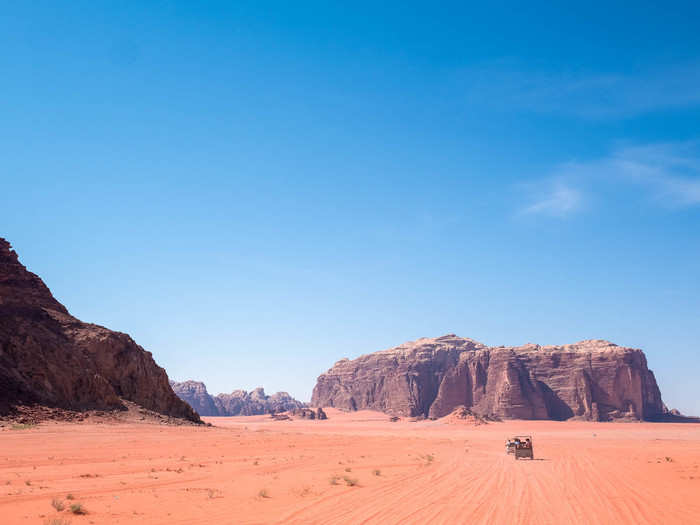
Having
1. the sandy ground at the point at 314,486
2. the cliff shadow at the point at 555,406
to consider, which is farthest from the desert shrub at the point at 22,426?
the cliff shadow at the point at 555,406

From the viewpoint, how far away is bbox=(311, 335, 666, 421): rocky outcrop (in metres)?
94.5

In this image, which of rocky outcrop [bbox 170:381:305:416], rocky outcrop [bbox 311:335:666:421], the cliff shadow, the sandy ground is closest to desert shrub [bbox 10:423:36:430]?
the sandy ground

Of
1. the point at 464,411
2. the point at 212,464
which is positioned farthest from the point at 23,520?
the point at 464,411

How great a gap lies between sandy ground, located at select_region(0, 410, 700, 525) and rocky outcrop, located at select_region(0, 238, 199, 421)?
885cm

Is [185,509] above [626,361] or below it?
below

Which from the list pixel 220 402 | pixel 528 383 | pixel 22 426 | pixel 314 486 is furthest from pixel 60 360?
pixel 220 402

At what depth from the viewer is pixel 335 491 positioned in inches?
563

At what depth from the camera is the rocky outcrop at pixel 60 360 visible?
1387 inches

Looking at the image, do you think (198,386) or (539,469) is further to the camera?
(198,386)

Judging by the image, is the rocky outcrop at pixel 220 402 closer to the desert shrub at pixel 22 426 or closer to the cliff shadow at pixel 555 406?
the cliff shadow at pixel 555 406

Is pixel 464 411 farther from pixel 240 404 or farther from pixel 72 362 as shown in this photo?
pixel 240 404

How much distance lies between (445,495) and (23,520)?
378 inches

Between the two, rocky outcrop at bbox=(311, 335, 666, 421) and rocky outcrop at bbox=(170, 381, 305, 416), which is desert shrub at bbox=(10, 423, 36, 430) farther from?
rocky outcrop at bbox=(170, 381, 305, 416)

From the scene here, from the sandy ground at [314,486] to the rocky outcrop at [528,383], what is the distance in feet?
239
